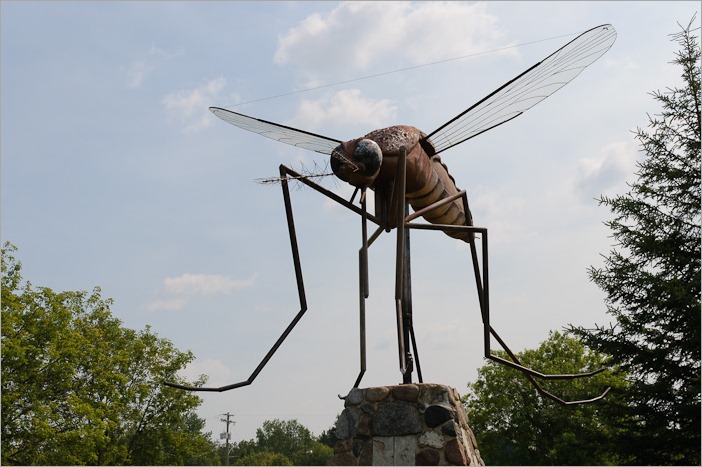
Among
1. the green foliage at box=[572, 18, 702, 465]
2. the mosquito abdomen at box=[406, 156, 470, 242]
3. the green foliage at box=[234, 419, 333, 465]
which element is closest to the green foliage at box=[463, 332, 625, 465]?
the green foliage at box=[572, 18, 702, 465]

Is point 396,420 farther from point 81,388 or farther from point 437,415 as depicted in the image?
point 81,388

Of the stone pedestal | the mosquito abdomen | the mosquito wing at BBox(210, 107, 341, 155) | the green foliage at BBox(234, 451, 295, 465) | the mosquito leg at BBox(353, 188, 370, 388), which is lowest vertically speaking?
the green foliage at BBox(234, 451, 295, 465)

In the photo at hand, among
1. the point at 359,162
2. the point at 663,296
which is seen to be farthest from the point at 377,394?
the point at 663,296

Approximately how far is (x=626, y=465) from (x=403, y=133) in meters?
10.5

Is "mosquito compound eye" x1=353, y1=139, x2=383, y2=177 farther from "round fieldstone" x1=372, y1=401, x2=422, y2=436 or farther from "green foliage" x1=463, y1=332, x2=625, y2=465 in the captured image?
→ "green foliage" x1=463, y1=332, x2=625, y2=465

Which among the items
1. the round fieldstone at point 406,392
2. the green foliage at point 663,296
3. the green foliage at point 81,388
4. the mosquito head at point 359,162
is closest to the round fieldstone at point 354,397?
the round fieldstone at point 406,392

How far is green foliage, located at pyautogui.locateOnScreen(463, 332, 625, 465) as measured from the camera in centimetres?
2672

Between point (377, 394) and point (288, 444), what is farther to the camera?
point (288, 444)

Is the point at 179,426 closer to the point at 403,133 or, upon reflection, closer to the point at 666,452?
the point at 666,452

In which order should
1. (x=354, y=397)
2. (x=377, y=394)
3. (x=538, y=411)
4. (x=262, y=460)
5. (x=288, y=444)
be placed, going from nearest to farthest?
(x=377, y=394) → (x=354, y=397) → (x=538, y=411) → (x=262, y=460) → (x=288, y=444)

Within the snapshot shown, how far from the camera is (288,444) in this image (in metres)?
77.6

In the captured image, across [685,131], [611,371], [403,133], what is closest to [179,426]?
[611,371]

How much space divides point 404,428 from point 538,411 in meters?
23.6

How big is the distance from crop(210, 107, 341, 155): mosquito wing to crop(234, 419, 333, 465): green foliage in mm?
62021
